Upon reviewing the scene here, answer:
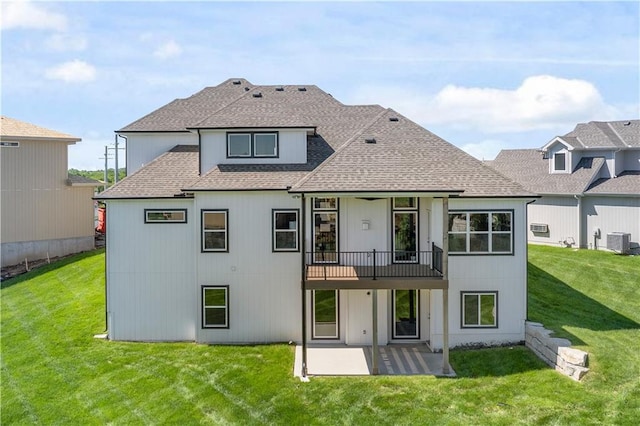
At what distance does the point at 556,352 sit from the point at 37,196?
25990mm

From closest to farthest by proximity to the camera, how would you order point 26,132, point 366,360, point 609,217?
point 366,360
point 26,132
point 609,217

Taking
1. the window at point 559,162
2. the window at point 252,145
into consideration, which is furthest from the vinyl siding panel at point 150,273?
the window at point 559,162

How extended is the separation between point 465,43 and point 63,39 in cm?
1504

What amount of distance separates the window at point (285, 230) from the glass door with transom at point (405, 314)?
358cm

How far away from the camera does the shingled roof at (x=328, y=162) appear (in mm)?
13211

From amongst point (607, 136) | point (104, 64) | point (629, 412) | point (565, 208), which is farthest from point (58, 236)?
point (607, 136)

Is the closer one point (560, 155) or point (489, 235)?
point (489, 235)

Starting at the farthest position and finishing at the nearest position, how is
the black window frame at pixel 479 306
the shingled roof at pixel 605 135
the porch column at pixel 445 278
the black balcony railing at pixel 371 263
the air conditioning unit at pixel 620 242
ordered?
the shingled roof at pixel 605 135 → the air conditioning unit at pixel 620 242 → the black window frame at pixel 479 306 → the black balcony railing at pixel 371 263 → the porch column at pixel 445 278

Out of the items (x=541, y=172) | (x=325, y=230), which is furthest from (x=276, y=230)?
(x=541, y=172)

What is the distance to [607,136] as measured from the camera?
91.4 ft

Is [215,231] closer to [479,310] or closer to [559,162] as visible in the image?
[479,310]

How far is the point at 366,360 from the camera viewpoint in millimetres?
13320

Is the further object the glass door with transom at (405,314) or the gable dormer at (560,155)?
the gable dormer at (560,155)

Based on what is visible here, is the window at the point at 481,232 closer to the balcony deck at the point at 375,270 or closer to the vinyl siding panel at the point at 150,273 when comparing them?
the balcony deck at the point at 375,270
